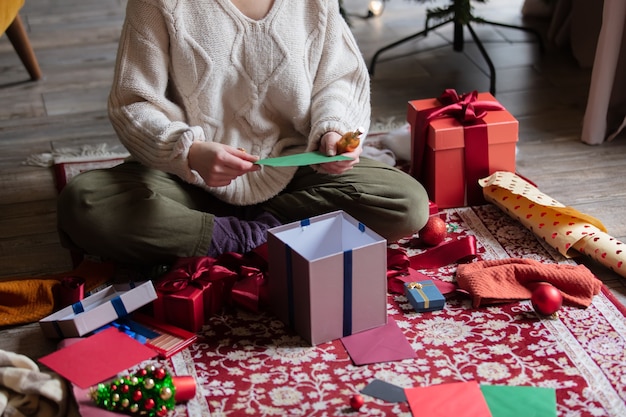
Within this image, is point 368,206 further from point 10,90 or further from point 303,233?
point 10,90

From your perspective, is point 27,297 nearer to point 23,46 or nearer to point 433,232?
point 433,232

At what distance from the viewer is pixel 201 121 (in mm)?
1597

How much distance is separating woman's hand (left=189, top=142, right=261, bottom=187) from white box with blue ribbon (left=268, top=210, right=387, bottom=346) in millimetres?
121

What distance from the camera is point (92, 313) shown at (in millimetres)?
1401

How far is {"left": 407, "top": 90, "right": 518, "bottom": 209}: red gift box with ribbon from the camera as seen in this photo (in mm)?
1823

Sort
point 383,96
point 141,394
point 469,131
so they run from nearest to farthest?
point 141,394 → point 469,131 → point 383,96

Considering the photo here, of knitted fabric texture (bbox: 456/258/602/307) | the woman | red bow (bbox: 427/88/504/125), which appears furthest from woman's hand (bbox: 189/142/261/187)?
red bow (bbox: 427/88/504/125)

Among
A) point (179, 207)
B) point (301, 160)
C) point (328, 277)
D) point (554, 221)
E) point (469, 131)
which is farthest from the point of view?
point (469, 131)

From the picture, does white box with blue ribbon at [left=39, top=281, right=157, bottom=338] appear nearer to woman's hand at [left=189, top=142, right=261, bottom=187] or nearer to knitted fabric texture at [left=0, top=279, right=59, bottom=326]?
knitted fabric texture at [left=0, top=279, right=59, bottom=326]

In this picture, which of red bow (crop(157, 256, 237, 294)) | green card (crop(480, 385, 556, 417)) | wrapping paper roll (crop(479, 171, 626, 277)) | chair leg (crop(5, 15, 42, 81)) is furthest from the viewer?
chair leg (crop(5, 15, 42, 81))

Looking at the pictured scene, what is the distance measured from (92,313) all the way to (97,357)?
0.25 ft

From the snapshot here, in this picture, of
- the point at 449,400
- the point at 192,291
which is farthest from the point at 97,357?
the point at 449,400

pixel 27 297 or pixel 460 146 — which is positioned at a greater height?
pixel 460 146

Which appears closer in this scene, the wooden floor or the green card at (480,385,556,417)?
the green card at (480,385,556,417)
